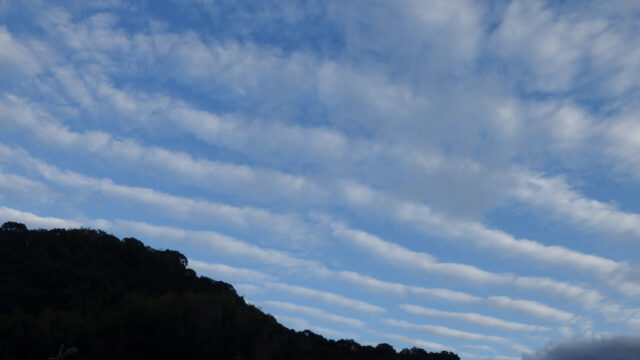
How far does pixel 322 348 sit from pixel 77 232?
27.8 m

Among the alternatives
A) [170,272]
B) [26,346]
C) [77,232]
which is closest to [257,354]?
[26,346]

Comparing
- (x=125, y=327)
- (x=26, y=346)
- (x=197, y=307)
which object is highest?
(x=197, y=307)

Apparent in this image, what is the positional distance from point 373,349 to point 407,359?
3852mm

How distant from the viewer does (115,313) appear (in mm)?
33719

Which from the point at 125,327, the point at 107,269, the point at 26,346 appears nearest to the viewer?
the point at 26,346

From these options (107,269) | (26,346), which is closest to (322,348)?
(107,269)

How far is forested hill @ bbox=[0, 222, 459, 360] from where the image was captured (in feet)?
98.4

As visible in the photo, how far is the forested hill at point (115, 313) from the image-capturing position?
29984mm

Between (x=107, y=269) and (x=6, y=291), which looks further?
(x=107, y=269)

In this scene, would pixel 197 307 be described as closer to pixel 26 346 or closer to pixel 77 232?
pixel 26 346

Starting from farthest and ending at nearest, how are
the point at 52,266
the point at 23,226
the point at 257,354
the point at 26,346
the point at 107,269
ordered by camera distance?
the point at 23,226 < the point at 107,269 < the point at 52,266 < the point at 257,354 < the point at 26,346

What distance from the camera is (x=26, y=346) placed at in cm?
2834

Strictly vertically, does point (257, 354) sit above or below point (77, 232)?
below

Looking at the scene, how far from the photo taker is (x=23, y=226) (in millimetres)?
51531
